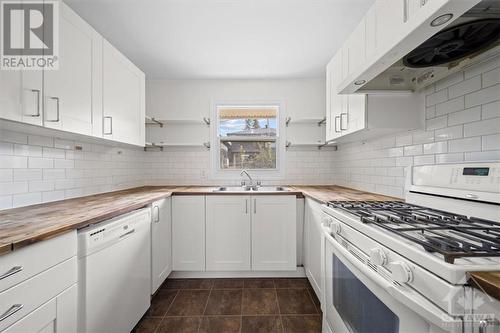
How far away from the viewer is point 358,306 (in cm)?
98

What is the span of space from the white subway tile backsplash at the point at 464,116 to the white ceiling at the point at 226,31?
1.05 meters

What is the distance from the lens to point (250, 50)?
2.23m

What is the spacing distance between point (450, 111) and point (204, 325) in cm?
222

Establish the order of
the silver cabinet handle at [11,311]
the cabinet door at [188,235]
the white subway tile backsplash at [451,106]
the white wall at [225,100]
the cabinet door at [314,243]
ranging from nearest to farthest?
the silver cabinet handle at [11,311]
the white subway tile backsplash at [451,106]
the cabinet door at [314,243]
the cabinet door at [188,235]
the white wall at [225,100]

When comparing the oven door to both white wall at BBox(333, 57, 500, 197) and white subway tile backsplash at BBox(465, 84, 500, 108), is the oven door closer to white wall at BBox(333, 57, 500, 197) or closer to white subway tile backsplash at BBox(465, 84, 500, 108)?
white wall at BBox(333, 57, 500, 197)

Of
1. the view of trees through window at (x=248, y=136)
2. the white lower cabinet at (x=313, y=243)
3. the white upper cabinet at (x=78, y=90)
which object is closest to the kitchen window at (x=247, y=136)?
the view of trees through window at (x=248, y=136)

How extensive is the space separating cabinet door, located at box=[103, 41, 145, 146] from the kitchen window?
1.05m

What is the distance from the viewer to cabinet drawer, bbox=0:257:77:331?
2.36 ft

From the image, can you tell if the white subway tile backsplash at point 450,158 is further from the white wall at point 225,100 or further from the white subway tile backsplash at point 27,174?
the white subway tile backsplash at point 27,174

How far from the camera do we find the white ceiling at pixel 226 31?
1.65m

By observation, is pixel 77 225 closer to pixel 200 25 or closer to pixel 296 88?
pixel 200 25

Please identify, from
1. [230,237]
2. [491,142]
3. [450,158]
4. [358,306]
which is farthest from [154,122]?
[491,142]

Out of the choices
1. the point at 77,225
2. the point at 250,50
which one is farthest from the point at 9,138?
the point at 250,50

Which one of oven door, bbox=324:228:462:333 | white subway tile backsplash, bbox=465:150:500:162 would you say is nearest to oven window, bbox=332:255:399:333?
oven door, bbox=324:228:462:333
